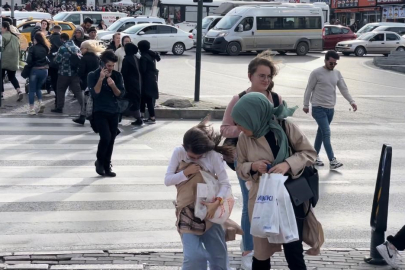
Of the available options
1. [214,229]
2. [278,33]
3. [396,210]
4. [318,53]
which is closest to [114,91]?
[396,210]

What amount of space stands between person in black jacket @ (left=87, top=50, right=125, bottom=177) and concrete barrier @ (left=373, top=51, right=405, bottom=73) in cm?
2380

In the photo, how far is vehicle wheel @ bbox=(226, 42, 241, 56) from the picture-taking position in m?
38.0

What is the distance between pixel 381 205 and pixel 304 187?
1.74 metres

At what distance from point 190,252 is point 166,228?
8.12ft

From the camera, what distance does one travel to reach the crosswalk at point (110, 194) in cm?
748

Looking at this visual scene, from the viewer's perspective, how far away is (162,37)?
3669 cm

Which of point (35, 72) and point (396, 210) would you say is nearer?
point (396, 210)

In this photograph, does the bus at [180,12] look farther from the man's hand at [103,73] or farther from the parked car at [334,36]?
the man's hand at [103,73]

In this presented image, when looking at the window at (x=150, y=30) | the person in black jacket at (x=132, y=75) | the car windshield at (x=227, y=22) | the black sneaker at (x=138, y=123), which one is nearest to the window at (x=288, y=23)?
the car windshield at (x=227, y=22)

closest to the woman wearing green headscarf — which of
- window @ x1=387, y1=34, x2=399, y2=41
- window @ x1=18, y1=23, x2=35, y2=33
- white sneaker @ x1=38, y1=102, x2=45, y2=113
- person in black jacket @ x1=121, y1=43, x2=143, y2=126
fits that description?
person in black jacket @ x1=121, y1=43, x2=143, y2=126

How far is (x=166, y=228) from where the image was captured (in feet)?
25.6

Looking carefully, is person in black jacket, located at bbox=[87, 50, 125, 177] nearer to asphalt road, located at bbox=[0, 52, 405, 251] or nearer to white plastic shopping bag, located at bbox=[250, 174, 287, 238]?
asphalt road, located at bbox=[0, 52, 405, 251]

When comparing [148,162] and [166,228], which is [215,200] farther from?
[148,162]

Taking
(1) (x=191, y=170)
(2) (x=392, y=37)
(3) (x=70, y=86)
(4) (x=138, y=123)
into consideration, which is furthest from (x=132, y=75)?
(2) (x=392, y=37)
